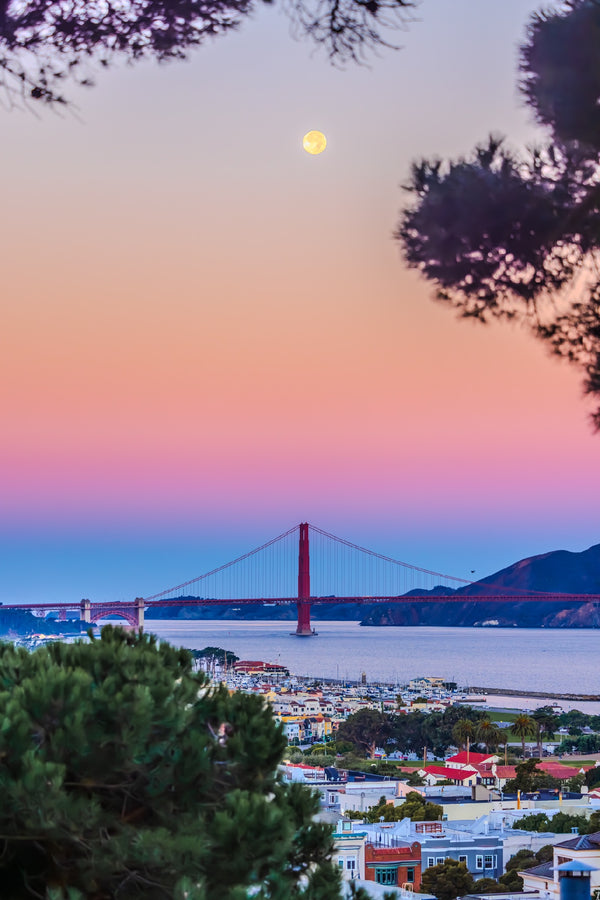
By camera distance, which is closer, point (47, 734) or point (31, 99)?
point (47, 734)

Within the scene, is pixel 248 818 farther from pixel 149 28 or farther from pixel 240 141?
pixel 240 141

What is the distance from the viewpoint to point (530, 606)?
5900 centimetres

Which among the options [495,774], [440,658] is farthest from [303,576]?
[440,658]

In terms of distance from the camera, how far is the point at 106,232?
6.95m

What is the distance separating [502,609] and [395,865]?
51.9 meters

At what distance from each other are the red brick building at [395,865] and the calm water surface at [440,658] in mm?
19190

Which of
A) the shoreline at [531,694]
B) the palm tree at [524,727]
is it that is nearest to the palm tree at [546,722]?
the palm tree at [524,727]

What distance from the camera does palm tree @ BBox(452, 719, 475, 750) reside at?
73.2ft

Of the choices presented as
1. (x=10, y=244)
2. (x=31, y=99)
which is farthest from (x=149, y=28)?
(x=10, y=244)

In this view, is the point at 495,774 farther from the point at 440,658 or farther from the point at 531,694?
the point at 440,658

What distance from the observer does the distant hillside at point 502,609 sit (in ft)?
127

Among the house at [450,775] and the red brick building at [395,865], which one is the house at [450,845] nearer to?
the red brick building at [395,865]

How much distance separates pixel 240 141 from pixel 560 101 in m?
2.93

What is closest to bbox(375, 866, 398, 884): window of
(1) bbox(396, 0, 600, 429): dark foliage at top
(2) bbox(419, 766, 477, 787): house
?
(2) bbox(419, 766, 477, 787): house
